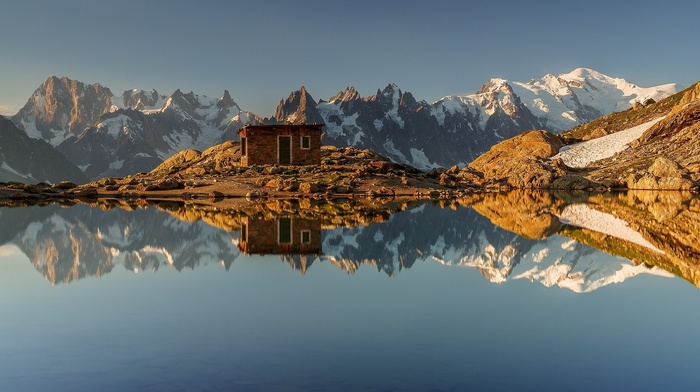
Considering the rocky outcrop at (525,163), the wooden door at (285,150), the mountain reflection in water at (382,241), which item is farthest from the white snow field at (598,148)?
the mountain reflection in water at (382,241)

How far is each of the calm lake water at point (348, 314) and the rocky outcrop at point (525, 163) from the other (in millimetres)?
54313

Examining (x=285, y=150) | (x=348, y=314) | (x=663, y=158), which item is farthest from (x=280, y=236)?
(x=663, y=158)

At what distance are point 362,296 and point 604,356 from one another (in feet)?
16.2

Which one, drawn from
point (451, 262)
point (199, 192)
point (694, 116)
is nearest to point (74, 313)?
point (451, 262)

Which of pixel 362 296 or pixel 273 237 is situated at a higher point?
pixel 273 237

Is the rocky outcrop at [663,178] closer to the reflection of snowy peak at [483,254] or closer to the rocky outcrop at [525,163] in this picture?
the rocky outcrop at [525,163]

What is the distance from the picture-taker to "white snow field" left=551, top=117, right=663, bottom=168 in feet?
324

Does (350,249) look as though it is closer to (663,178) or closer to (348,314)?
(348,314)

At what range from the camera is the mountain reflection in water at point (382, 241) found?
15105 mm

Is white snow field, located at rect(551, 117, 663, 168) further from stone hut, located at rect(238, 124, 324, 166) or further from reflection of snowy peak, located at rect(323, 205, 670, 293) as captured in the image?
reflection of snowy peak, located at rect(323, 205, 670, 293)

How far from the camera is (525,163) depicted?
82.6 metres

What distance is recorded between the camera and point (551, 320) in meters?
9.86

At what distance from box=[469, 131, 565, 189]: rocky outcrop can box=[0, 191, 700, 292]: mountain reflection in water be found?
4144 centimetres

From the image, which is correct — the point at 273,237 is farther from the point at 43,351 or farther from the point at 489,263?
the point at 43,351
